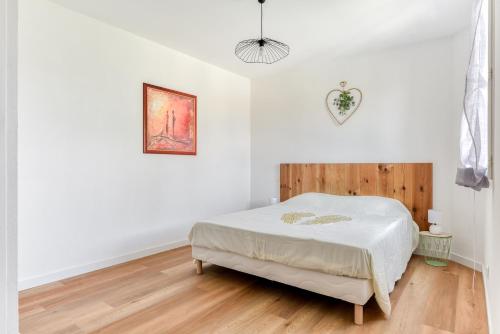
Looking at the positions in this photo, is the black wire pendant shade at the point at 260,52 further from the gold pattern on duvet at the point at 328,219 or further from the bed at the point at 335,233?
the gold pattern on duvet at the point at 328,219

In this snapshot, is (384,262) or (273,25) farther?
Answer: (273,25)

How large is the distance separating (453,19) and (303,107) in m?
1.99

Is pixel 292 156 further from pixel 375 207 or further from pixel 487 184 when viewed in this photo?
pixel 487 184

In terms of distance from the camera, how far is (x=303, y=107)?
438 cm

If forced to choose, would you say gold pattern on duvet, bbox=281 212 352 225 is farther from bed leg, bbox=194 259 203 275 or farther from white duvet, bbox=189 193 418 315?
bed leg, bbox=194 259 203 275

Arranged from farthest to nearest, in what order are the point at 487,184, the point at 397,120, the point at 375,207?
the point at 397,120, the point at 375,207, the point at 487,184

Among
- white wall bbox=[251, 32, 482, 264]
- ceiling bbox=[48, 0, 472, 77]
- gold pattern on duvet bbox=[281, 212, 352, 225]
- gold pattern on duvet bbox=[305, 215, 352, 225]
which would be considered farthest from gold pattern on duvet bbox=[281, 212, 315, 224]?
ceiling bbox=[48, 0, 472, 77]

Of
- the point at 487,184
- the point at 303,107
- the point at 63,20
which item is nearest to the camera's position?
the point at 487,184

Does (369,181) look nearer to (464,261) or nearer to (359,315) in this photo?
(464,261)

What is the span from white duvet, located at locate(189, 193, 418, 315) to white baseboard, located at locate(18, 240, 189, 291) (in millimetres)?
867

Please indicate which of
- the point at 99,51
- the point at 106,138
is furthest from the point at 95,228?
the point at 99,51

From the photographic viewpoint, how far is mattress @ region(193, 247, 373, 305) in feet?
6.42
